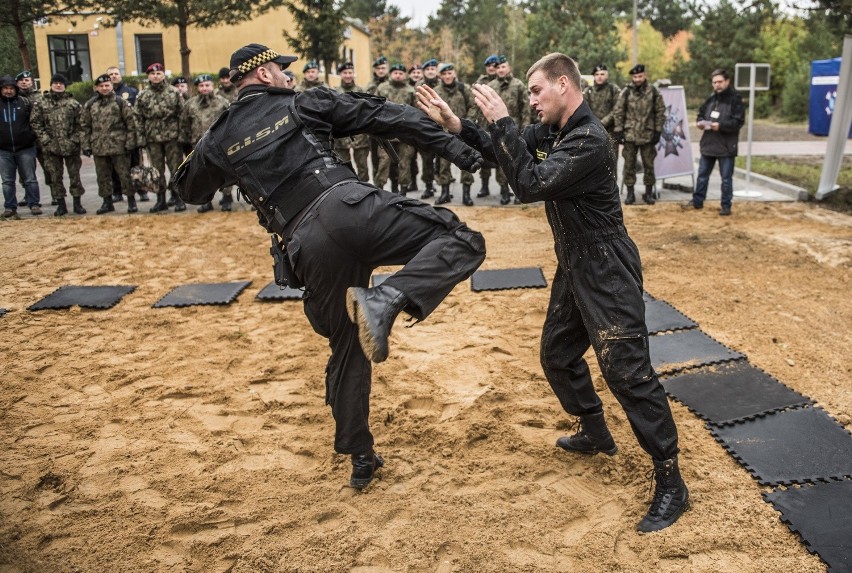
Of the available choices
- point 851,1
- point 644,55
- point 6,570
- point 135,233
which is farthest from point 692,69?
point 6,570

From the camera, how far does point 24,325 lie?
21.7ft

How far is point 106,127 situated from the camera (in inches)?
453

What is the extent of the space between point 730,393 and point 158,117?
9.91 metres

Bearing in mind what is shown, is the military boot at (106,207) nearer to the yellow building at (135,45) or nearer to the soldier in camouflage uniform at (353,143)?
the soldier in camouflage uniform at (353,143)

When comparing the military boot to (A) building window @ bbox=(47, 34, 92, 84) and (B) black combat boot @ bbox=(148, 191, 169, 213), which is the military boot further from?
(A) building window @ bbox=(47, 34, 92, 84)

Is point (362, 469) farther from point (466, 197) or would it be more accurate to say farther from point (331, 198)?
point (466, 197)

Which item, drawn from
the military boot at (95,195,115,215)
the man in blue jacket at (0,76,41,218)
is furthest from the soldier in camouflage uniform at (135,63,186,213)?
the man in blue jacket at (0,76,41,218)

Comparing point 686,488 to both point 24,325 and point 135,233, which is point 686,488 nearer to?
point 24,325

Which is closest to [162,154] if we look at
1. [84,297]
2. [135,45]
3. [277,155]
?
[84,297]

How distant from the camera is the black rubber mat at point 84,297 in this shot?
703 cm

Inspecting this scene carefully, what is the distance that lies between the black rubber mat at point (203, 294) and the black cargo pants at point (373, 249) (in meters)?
3.80

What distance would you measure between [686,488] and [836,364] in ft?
7.73

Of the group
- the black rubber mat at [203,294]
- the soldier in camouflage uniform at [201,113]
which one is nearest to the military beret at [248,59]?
the black rubber mat at [203,294]

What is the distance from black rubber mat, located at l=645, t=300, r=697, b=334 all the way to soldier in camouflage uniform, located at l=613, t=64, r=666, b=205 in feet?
18.1
